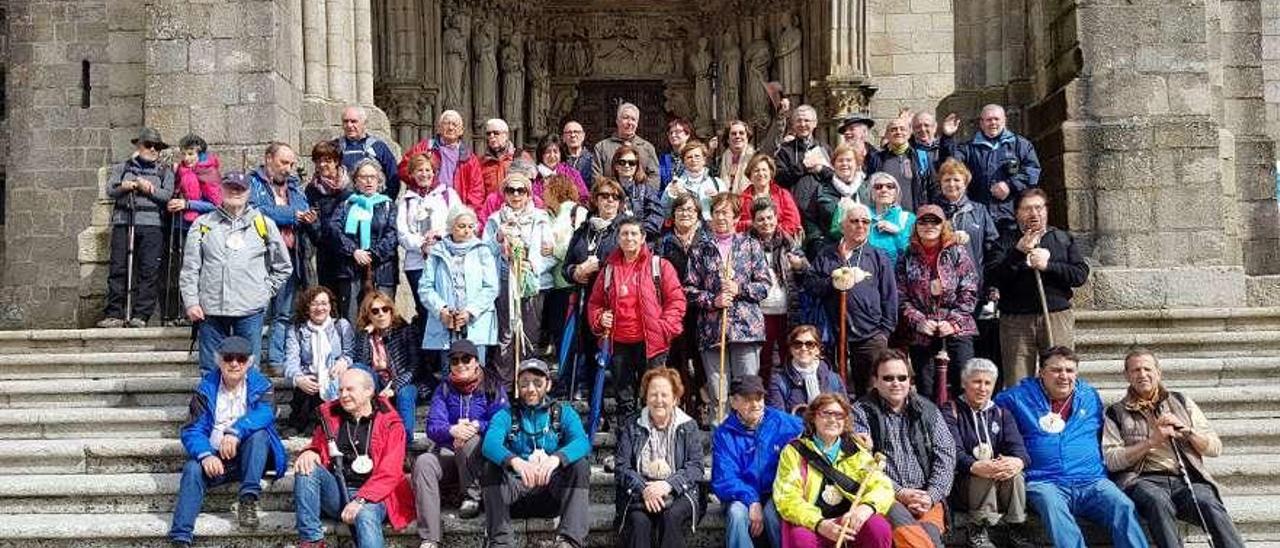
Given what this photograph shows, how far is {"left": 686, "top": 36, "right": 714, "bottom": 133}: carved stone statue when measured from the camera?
60.7 ft

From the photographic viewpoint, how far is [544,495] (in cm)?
624

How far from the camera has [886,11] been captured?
16344 mm

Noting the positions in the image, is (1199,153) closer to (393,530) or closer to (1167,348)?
(1167,348)

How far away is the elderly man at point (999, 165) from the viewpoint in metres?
8.50

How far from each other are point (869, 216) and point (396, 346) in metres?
2.82

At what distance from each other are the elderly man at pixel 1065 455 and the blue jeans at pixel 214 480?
383 cm

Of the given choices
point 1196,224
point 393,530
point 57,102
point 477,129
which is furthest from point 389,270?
point 477,129

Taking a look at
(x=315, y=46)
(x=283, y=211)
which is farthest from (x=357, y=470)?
(x=315, y=46)

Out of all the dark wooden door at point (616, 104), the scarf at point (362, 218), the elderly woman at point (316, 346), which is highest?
the dark wooden door at point (616, 104)

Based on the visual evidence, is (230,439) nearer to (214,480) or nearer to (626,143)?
(214,480)

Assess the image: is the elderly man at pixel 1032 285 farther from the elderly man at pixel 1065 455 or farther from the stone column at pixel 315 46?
the stone column at pixel 315 46

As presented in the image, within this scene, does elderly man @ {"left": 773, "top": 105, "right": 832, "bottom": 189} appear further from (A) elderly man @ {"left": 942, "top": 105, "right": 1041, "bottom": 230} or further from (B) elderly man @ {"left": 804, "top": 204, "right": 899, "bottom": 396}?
(B) elderly man @ {"left": 804, "top": 204, "right": 899, "bottom": 396}

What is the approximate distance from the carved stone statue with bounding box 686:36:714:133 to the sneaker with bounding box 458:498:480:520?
12724 millimetres

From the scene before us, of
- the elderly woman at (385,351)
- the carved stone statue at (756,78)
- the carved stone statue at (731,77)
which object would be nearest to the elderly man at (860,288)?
the elderly woman at (385,351)
